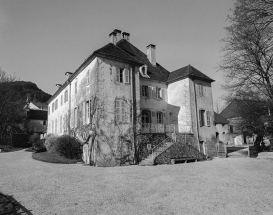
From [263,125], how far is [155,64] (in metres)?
13.0

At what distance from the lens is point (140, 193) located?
8.15 m

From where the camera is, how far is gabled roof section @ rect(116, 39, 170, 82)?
22.2 metres

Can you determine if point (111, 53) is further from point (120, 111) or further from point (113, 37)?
point (113, 37)

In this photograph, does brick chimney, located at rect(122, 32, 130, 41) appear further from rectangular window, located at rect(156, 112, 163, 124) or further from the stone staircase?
the stone staircase

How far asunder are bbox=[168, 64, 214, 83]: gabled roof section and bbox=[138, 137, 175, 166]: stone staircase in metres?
6.70

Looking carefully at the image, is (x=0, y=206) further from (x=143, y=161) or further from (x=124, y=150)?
(x=143, y=161)

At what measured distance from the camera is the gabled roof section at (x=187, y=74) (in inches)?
831

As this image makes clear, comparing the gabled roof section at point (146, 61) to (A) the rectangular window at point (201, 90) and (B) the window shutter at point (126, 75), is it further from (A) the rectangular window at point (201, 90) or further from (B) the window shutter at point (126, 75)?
(B) the window shutter at point (126, 75)

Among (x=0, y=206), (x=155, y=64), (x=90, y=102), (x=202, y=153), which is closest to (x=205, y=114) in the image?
(x=202, y=153)

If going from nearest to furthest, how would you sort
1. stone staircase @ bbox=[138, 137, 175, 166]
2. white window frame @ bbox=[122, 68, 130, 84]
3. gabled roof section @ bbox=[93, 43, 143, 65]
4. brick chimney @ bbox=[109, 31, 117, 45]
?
1. stone staircase @ bbox=[138, 137, 175, 166]
2. gabled roof section @ bbox=[93, 43, 143, 65]
3. white window frame @ bbox=[122, 68, 130, 84]
4. brick chimney @ bbox=[109, 31, 117, 45]

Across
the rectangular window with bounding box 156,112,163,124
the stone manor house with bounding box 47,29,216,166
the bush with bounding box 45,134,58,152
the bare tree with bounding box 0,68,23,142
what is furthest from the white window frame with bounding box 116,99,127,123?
the bare tree with bounding box 0,68,23,142

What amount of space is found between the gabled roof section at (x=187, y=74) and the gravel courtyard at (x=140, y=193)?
1190cm

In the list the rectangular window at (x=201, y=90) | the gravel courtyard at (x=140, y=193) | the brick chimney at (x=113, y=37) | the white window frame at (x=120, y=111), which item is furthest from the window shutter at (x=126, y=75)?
the rectangular window at (x=201, y=90)

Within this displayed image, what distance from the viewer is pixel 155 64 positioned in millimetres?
24281
